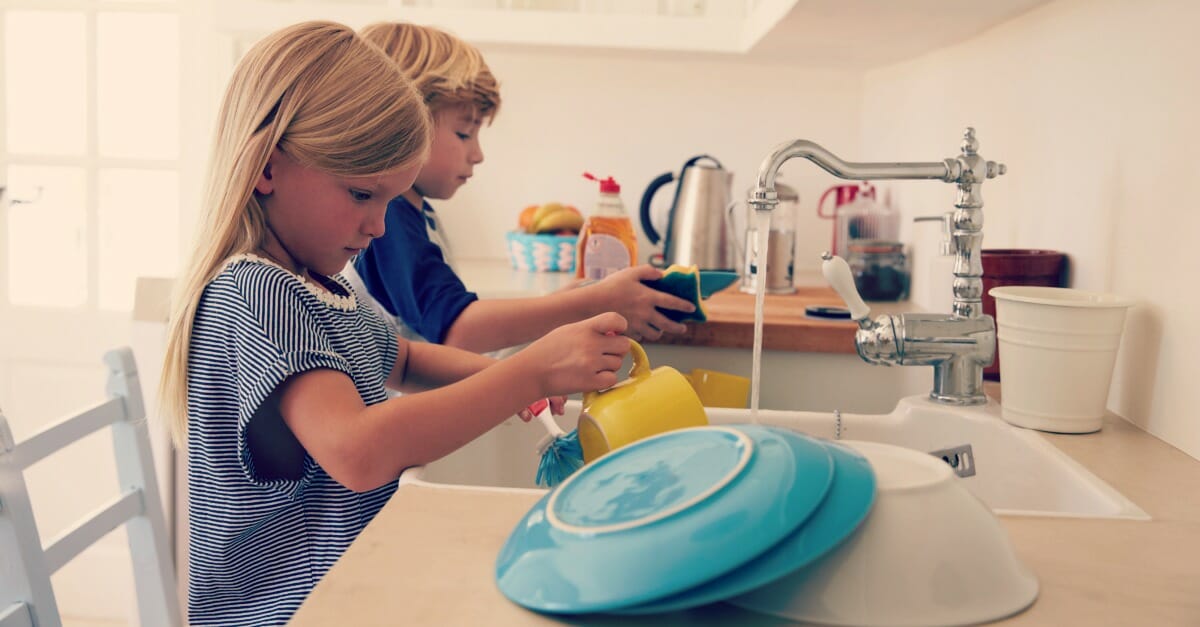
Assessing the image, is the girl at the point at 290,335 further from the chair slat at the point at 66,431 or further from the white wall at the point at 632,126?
the white wall at the point at 632,126

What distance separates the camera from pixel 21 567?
104 cm

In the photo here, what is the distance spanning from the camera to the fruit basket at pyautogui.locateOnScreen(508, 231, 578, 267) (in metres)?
2.23

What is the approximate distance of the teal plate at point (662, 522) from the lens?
0.56 m

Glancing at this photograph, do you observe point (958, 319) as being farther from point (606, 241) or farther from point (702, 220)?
point (702, 220)

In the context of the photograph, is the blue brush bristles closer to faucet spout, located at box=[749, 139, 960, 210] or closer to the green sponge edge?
faucet spout, located at box=[749, 139, 960, 210]

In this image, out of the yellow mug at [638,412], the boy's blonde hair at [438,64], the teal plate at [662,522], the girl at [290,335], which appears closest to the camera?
the teal plate at [662,522]

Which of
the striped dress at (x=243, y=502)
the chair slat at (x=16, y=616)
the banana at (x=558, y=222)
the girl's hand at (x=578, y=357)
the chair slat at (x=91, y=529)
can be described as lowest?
the chair slat at (x=16, y=616)

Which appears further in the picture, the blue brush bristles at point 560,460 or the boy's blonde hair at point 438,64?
the boy's blonde hair at point 438,64

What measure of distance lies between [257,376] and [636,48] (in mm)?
1420

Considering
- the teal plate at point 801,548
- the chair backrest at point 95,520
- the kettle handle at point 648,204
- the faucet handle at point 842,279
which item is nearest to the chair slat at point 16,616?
the chair backrest at point 95,520

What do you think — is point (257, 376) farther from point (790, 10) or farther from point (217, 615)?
point (790, 10)

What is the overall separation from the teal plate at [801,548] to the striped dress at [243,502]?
21.4 inches

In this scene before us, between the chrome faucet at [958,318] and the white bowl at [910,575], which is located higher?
the chrome faucet at [958,318]

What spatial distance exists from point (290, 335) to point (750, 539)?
538 millimetres
